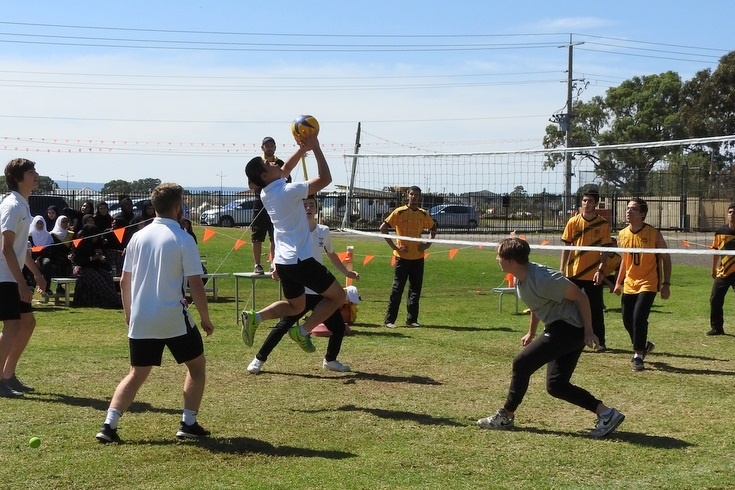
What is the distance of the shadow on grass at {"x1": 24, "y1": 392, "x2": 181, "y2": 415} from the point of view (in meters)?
7.88

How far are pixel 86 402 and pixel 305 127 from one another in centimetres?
313

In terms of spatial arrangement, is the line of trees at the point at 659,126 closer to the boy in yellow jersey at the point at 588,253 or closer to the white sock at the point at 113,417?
the boy in yellow jersey at the point at 588,253

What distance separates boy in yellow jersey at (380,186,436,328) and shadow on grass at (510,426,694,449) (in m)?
6.52

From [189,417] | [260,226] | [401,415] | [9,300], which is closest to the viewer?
[189,417]

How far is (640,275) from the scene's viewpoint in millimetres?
10484

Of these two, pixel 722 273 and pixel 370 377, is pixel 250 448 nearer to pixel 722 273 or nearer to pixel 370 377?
pixel 370 377

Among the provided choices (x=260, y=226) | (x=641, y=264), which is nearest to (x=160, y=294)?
(x=641, y=264)

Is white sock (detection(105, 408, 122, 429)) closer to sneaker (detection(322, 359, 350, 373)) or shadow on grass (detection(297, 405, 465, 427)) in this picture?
shadow on grass (detection(297, 405, 465, 427))

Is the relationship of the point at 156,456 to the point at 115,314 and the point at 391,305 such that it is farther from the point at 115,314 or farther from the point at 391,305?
the point at 115,314

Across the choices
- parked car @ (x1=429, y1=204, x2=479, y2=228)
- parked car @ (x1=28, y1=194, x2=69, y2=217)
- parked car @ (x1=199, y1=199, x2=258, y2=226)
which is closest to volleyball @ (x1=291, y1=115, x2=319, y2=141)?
parked car @ (x1=429, y1=204, x2=479, y2=228)

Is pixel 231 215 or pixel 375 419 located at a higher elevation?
pixel 231 215

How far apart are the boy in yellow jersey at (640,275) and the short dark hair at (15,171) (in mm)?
6309

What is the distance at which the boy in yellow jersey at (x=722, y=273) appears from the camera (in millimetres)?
13477

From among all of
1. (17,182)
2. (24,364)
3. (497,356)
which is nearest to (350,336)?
(497,356)
